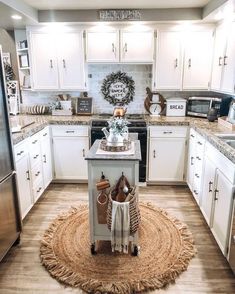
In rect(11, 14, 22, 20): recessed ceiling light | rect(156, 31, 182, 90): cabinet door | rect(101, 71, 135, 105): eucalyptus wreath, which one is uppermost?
rect(11, 14, 22, 20): recessed ceiling light

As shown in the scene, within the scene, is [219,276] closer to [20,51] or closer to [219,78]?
[219,78]

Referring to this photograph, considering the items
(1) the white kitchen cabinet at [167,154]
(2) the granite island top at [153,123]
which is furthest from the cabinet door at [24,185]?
(1) the white kitchen cabinet at [167,154]

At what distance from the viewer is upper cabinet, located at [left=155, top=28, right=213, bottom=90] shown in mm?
3588

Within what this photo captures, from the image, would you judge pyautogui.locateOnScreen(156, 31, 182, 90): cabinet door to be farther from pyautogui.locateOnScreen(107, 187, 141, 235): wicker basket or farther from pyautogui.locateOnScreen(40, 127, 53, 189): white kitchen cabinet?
pyautogui.locateOnScreen(107, 187, 141, 235): wicker basket

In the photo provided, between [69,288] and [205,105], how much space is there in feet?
9.71

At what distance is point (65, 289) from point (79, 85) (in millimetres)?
2740

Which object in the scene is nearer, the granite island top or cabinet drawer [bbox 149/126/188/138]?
the granite island top

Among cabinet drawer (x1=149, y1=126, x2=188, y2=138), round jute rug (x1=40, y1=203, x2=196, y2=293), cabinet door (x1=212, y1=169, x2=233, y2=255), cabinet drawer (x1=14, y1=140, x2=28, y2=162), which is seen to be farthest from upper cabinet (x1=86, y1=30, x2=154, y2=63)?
round jute rug (x1=40, y1=203, x2=196, y2=293)

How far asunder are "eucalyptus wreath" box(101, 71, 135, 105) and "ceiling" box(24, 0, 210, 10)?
100 centimetres

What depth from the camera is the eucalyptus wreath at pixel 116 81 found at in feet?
13.4

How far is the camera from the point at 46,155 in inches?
140

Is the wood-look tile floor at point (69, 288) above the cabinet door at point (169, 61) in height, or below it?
below

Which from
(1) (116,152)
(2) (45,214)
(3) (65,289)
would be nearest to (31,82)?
(2) (45,214)

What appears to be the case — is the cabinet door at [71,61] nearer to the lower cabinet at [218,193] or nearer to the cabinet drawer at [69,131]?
the cabinet drawer at [69,131]
